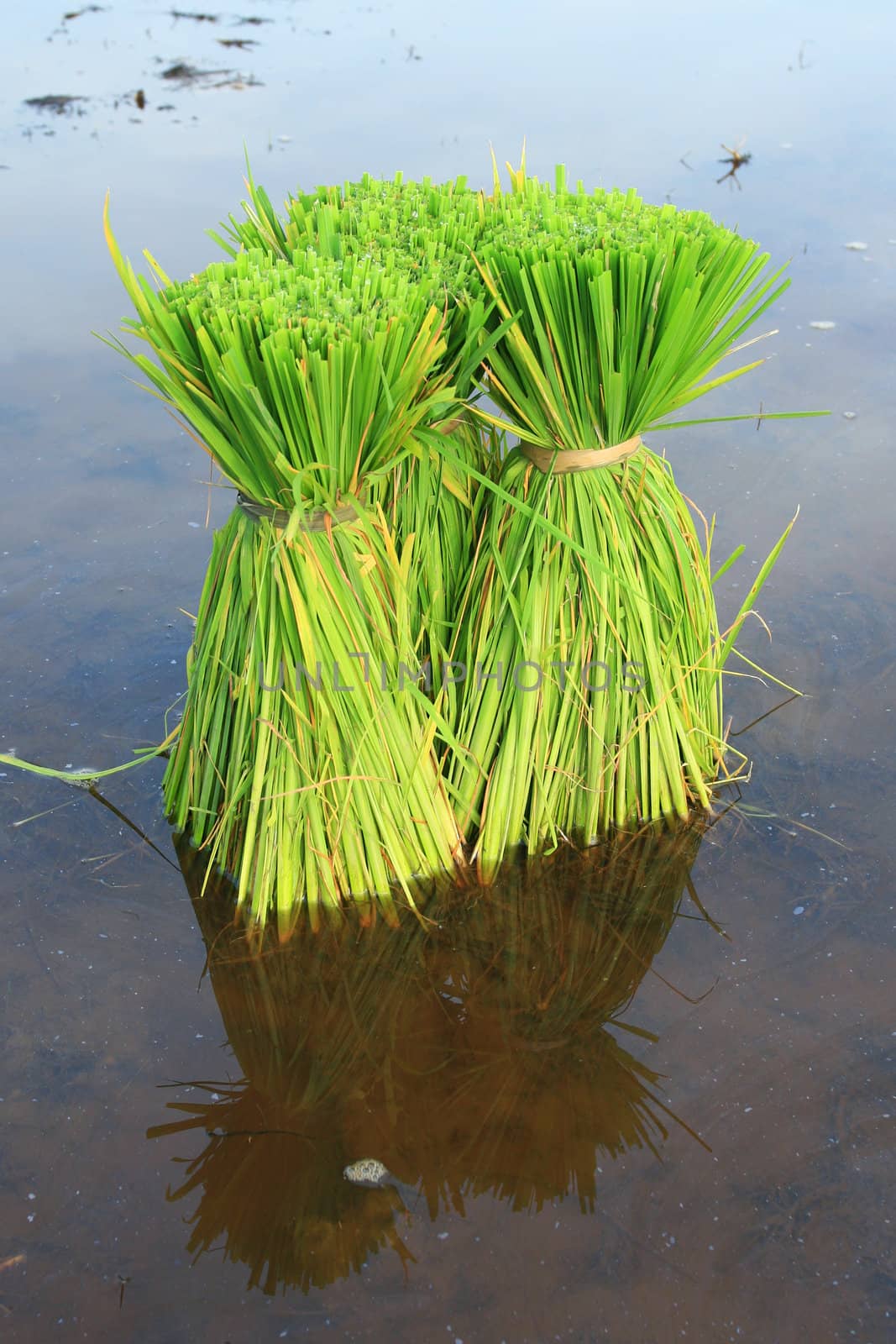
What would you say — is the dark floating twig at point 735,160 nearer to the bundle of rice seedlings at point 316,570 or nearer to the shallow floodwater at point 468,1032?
the shallow floodwater at point 468,1032

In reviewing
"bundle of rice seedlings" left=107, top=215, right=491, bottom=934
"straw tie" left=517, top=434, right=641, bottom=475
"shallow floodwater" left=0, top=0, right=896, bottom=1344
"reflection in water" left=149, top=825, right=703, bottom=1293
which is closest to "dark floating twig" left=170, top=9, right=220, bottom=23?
"shallow floodwater" left=0, top=0, right=896, bottom=1344

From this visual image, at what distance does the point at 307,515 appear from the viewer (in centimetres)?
120

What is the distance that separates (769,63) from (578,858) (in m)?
4.35

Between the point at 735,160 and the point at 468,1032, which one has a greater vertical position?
the point at 735,160

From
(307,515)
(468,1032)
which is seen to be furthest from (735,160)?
(468,1032)

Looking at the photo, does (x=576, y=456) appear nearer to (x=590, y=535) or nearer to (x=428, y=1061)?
(x=590, y=535)

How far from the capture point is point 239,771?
4.33ft

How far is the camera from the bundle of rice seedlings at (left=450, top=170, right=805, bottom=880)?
3.95ft

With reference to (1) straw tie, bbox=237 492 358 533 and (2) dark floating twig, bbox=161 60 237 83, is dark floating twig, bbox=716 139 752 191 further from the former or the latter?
(1) straw tie, bbox=237 492 358 533

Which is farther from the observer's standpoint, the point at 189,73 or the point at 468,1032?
the point at 189,73

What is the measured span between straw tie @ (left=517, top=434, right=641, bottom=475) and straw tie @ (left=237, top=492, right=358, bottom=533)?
0.81ft

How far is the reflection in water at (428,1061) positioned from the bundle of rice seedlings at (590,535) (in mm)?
91

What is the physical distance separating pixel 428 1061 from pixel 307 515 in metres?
0.62

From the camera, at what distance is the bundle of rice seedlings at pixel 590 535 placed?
121 cm
